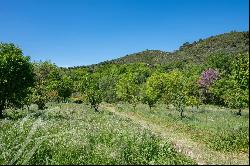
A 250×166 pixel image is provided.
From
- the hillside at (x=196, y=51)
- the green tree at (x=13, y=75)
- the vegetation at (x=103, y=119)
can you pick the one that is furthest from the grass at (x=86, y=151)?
the hillside at (x=196, y=51)

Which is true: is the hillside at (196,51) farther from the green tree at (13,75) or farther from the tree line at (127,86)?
the green tree at (13,75)

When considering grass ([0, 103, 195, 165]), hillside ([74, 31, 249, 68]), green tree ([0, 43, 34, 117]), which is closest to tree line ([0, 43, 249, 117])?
green tree ([0, 43, 34, 117])

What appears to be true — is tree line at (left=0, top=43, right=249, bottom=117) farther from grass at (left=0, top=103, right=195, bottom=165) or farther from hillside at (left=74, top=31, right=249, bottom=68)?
hillside at (left=74, top=31, right=249, bottom=68)

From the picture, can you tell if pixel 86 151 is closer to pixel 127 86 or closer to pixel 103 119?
pixel 103 119

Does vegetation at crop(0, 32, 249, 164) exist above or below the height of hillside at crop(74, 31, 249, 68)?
below

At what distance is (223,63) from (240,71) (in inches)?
3112

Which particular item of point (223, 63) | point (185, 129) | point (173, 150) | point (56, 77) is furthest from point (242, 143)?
point (223, 63)

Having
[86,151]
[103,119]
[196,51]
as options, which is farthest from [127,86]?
[196,51]

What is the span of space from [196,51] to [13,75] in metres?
142

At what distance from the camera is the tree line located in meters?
34.8

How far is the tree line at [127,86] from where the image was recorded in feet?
114

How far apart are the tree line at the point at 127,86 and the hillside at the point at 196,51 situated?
35.6 metres

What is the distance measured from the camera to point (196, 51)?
171 m

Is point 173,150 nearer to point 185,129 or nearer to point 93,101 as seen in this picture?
point 185,129
